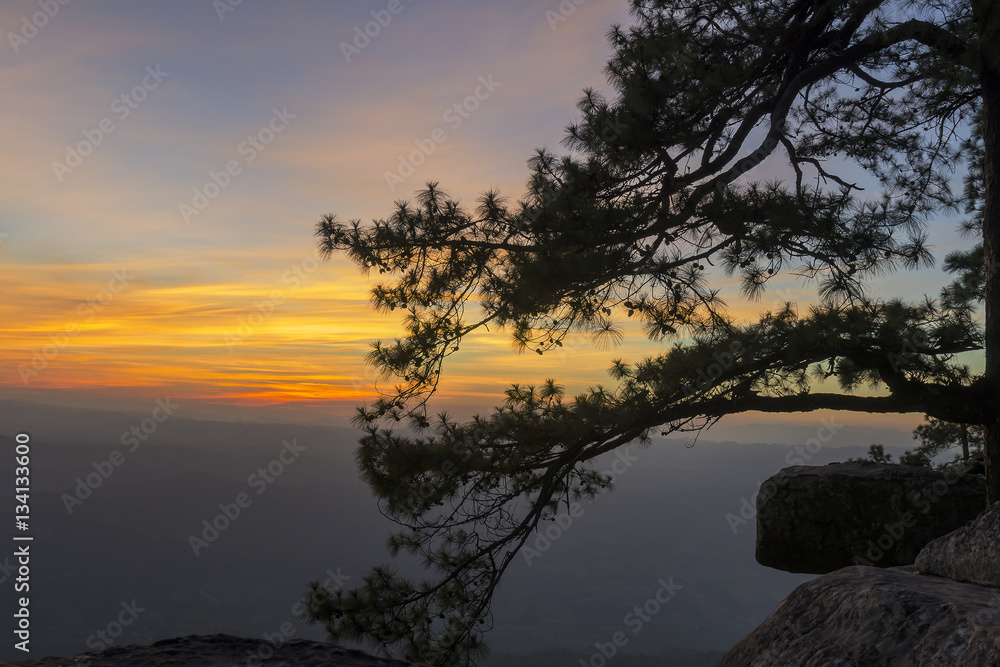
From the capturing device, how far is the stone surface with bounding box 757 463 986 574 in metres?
6.67

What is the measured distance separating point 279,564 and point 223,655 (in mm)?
152715

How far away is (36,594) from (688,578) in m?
133

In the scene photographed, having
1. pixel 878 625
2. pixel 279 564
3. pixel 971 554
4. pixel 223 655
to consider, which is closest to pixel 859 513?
pixel 971 554

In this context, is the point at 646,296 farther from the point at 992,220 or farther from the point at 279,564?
the point at 279,564

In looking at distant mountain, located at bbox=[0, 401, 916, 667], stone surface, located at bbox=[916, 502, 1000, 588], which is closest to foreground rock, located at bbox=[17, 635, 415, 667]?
stone surface, located at bbox=[916, 502, 1000, 588]

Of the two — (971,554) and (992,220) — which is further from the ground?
(992,220)

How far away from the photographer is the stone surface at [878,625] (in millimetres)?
1835

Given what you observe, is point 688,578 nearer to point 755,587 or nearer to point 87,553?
point 755,587

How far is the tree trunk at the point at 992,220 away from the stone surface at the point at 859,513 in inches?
36.2

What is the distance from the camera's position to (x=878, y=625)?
206 cm

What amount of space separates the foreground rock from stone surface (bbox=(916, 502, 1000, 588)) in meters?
2.35

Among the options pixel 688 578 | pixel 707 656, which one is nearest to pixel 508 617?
pixel 707 656

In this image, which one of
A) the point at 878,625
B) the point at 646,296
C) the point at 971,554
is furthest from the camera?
the point at 646,296

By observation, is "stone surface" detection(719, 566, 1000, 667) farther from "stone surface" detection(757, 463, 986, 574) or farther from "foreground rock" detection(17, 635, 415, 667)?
"stone surface" detection(757, 463, 986, 574)
